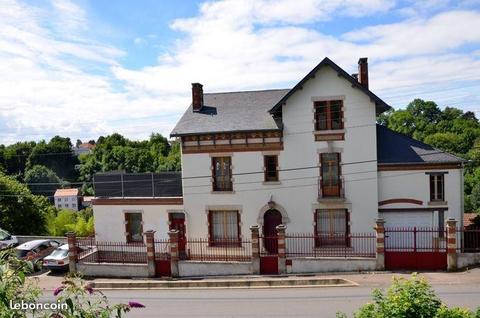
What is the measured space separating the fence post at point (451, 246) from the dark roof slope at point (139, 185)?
13.2 meters

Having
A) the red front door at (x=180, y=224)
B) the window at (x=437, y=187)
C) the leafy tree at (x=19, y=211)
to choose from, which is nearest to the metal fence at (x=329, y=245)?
the window at (x=437, y=187)

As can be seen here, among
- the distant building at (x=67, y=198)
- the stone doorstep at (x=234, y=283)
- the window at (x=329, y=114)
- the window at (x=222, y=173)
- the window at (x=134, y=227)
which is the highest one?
the window at (x=329, y=114)

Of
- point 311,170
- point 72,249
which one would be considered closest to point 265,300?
point 311,170

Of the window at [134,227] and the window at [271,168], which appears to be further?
the window at [134,227]

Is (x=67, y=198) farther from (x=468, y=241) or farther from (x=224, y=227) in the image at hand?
(x=468, y=241)

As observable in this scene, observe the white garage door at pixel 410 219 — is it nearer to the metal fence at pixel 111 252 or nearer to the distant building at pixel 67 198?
the metal fence at pixel 111 252

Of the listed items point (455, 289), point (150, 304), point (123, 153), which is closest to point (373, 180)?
point (455, 289)

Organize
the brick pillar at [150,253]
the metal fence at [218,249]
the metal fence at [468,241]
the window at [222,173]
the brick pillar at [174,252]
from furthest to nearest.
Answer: the window at [222,173] → the metal fence at [218,249] → the brick pillar at [150,253] → the brick pillar at [174,252] → the metal fence at [468,241]

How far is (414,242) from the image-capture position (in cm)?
1908

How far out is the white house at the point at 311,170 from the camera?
2103cm

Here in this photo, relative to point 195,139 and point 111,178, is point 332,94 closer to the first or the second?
point 195,139

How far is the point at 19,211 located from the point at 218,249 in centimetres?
1968

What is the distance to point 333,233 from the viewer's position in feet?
72.1

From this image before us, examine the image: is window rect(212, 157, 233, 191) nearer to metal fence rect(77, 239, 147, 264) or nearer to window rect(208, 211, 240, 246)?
window rect(208, 211, 240, 246)
